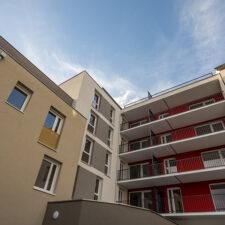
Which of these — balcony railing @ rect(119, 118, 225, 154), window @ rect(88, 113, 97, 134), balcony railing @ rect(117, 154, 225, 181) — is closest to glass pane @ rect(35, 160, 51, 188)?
window @ rect(88, 113, 97, 134)

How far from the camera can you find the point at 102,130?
17797 mm

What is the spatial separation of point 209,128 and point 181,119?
2.42 metres

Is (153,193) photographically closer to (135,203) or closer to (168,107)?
(135,203)

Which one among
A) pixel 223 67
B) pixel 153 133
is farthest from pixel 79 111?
pixel 223 67

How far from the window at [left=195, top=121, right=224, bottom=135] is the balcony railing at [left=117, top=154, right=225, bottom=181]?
201 centimetres

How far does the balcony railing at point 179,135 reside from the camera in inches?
692

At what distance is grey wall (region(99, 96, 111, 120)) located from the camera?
740 inches

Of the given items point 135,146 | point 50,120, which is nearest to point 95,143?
point 50,120

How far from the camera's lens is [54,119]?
1277 centimetres

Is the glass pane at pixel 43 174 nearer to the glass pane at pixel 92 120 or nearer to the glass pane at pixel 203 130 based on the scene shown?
the glass pane at pixel 92 120

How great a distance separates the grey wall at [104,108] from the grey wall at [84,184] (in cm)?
625

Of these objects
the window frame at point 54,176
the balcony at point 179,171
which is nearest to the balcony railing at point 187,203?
the balcony at point 179,171

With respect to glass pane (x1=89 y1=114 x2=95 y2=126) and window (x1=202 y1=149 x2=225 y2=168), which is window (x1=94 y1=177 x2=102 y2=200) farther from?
window (x1=202 y1=149 x2=225 y2=168)

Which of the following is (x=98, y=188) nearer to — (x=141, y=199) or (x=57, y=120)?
(x=141, y=199)
